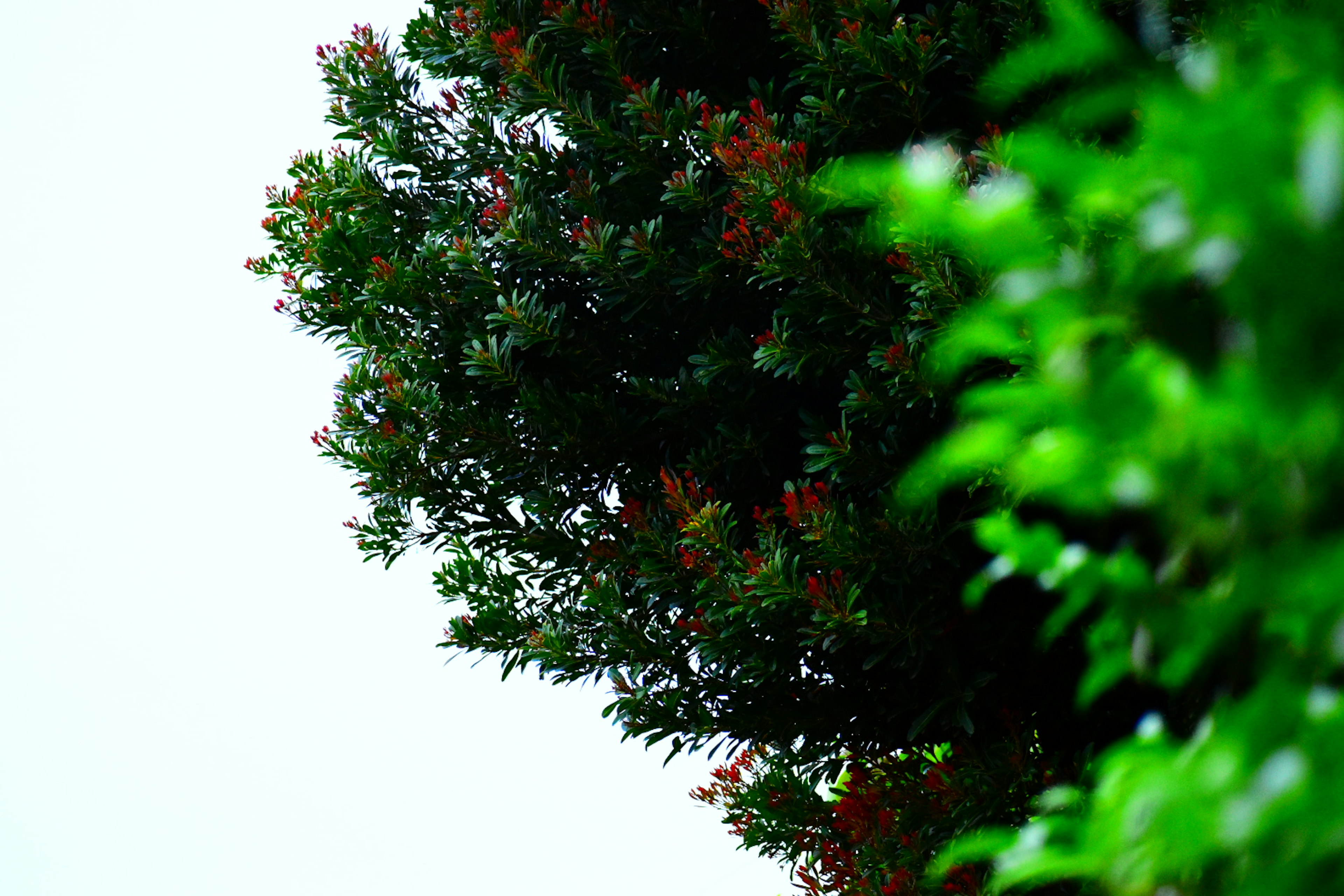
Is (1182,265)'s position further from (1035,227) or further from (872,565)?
(872,565)

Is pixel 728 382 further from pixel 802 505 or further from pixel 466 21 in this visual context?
pixel 466 21

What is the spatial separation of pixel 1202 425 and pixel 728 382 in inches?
128

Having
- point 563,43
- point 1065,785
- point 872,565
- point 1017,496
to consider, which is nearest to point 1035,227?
point 1017,496

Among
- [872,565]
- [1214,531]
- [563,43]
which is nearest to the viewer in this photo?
[1214,531]

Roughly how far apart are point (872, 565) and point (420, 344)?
81.9 inches

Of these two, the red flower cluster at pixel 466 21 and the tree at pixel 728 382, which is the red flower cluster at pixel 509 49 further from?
the red flower cluster at pixel 466 21

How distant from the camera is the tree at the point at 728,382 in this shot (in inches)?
147

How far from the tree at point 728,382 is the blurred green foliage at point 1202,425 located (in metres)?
Answer: 1.74

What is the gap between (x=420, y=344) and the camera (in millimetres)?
4566

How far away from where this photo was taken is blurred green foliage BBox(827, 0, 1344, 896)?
3.03ft

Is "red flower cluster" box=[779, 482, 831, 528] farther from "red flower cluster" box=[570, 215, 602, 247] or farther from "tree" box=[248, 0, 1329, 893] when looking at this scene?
"red flower cluster" box=[570, 215, 602, 247]

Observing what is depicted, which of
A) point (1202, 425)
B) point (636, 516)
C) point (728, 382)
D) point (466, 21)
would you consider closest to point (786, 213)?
point (728, 382)

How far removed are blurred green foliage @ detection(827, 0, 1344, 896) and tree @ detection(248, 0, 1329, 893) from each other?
5.71 ft

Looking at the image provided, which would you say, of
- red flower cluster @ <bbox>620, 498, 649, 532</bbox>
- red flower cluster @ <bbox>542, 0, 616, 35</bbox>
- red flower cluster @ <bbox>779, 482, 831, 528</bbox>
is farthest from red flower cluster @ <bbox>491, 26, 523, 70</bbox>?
red flower cluster @ <bbox>779, 482, 831, 528</bbox>
